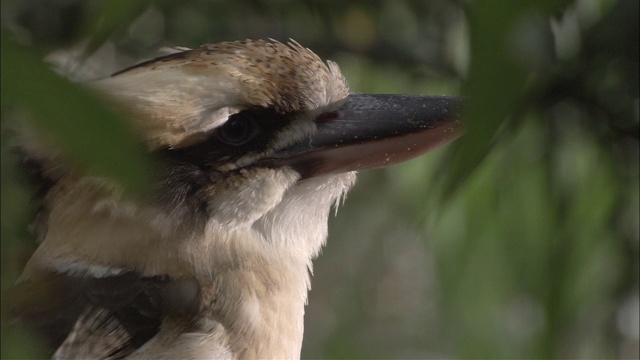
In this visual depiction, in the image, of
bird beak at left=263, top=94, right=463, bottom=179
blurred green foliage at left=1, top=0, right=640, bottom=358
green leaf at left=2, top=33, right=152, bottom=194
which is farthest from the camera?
blurred green foliage at left=1, top=0, right=640, bottom=358

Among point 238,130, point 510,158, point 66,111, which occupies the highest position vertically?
point 510,158

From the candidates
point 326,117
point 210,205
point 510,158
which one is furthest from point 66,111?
point 510,158

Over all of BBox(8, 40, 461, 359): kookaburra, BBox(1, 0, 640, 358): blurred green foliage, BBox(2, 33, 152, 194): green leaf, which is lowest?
BBox(2, 33, 152, 194): green leaf

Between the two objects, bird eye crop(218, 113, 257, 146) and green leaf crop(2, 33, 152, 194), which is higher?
bird eye crop(218, 113, 257, 146)

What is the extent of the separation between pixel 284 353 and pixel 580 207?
816 millimetres

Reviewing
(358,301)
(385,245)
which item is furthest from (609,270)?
(358,301)

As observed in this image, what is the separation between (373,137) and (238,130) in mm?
231

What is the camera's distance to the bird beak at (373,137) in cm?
162

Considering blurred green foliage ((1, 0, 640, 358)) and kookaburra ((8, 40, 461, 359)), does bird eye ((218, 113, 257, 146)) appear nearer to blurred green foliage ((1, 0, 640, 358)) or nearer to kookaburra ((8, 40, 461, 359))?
kookaburra ((8, 40, 461, 359))

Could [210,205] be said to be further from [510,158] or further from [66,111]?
[66,111]

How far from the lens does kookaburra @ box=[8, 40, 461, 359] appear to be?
4.91ft

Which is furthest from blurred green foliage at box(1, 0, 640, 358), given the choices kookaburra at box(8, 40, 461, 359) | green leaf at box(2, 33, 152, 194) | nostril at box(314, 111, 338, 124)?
green leaf at box(2, 33, 152, 194)

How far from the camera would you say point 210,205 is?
5.18 ft

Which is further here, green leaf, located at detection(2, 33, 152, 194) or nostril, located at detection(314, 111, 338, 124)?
nostril, located at detection(314, 111, 338, 124)
